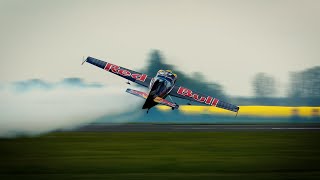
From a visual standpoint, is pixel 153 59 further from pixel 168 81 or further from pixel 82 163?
pixel 82 163

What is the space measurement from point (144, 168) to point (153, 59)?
275ft

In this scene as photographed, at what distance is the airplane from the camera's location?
5806 cm

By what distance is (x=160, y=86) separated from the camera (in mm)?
60812

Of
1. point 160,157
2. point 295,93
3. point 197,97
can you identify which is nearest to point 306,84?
point 295,93

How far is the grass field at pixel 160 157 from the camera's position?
87.2 feet

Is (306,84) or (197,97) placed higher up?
(306,84)

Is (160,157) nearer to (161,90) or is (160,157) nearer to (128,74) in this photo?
(161,90)

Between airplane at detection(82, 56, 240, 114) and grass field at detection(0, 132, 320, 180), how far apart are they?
382 inches

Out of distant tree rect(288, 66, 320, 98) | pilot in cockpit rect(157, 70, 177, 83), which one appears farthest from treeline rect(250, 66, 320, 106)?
pilot in cockpit rect(157, 70, 177, 83)

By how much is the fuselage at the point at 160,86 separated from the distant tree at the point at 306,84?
213 ft

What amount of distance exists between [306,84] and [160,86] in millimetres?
76951

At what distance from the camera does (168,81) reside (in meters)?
64.1

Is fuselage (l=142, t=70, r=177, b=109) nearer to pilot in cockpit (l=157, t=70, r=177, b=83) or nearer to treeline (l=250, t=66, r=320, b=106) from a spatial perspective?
pilot in cockpit (l=157, t=70, r=177, b=83)

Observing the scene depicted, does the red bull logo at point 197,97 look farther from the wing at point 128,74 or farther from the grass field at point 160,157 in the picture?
the grass field at point 160,157
